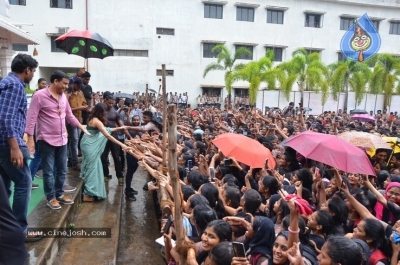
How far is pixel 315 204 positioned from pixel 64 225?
2.67 meters

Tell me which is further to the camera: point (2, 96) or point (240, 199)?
point (240, 199)

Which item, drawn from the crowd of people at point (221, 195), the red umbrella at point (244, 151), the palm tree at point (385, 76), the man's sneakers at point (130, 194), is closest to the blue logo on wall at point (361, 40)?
the crowd of people at point (221, 195)

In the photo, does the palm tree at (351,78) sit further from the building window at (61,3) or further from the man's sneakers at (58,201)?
the man's sneakers at (58,201)

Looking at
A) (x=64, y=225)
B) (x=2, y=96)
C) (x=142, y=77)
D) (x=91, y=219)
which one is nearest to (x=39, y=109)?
(x=2, y=96)

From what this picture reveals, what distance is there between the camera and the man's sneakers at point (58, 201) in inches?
145

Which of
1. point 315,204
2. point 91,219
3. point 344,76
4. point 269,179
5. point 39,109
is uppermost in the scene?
point 344,76

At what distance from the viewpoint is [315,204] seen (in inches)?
149

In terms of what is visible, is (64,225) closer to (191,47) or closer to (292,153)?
(292,153)

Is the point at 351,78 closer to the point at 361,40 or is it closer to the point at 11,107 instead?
the point at 361,40

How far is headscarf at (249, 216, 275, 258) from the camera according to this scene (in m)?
2.56

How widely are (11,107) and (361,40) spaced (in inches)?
498

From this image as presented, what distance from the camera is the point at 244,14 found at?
24203 millimetres

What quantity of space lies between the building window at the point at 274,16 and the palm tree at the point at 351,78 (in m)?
A: 6.85

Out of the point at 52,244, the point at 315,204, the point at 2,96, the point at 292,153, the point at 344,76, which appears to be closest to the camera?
the point at 2,96
